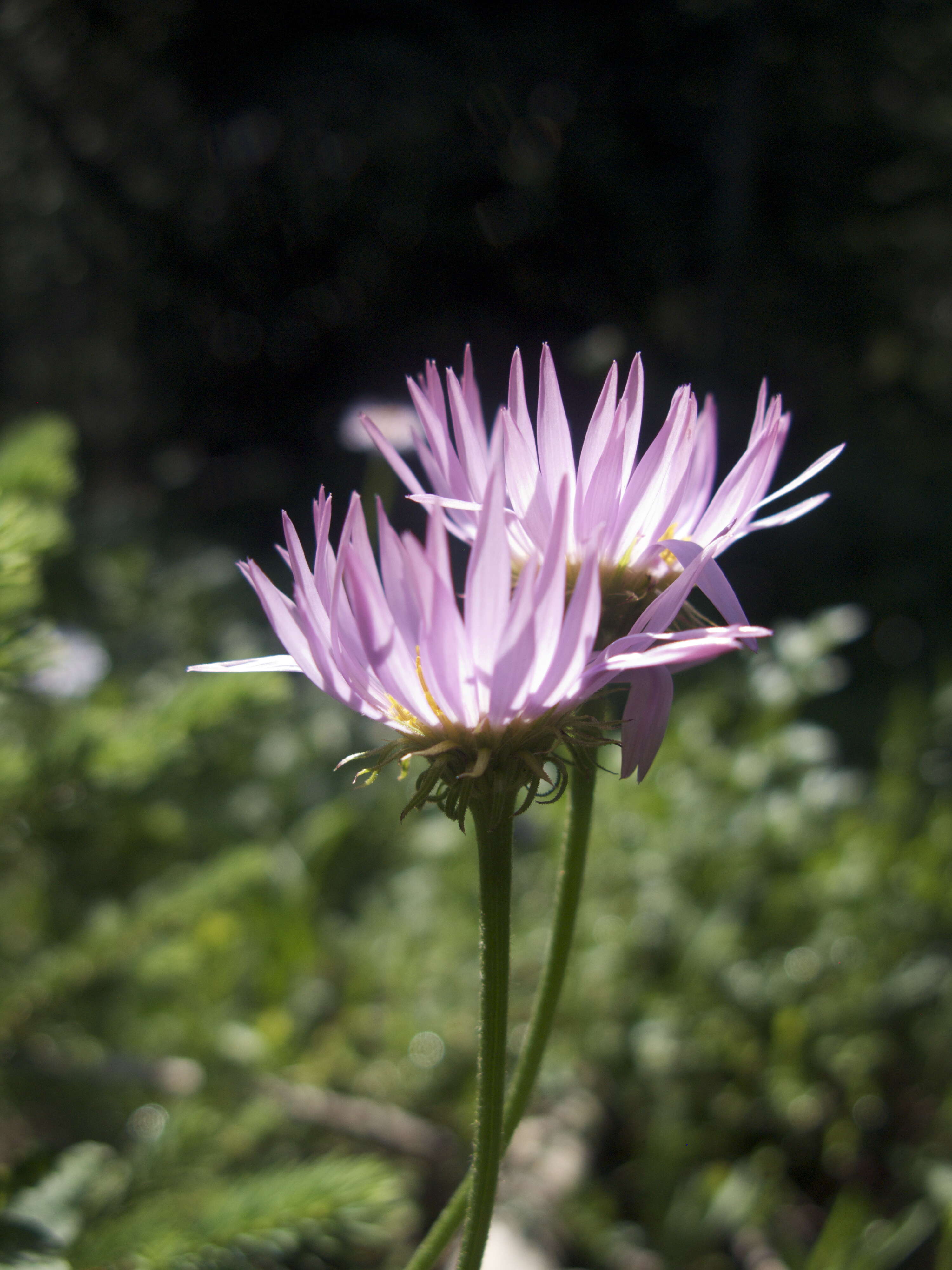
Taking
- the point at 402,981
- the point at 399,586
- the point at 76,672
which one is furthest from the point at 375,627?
the point at 76,672

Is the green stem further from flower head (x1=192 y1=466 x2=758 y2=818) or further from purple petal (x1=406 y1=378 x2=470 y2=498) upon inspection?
purple petal (x1=406 y1=378 x2=470 y2=498)

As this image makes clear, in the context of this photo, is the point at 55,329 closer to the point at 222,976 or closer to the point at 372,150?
the point at 372,150

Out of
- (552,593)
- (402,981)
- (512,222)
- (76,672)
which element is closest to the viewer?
(552,593)

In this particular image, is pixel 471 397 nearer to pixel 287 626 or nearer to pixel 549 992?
pixel 287 626

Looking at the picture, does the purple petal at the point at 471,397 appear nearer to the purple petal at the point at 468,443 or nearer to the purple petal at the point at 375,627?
the purple petal at the point at 468,443

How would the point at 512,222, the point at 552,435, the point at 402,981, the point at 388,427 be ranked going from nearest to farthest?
the point at 552,435 < the point at 402,981 < the point at 388,427 < the point at 512,222
